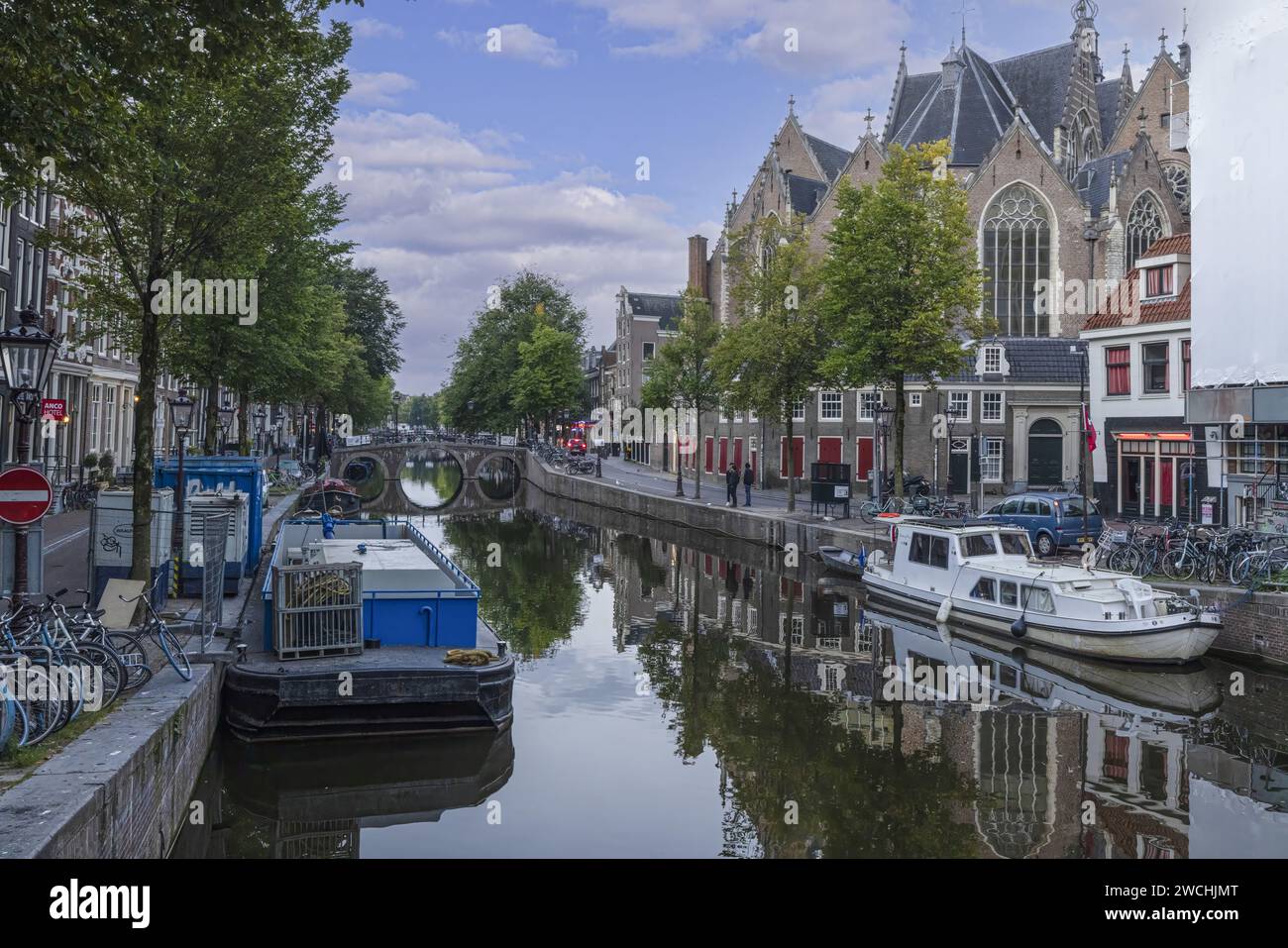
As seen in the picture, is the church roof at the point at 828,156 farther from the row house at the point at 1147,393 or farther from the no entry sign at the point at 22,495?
the no entry sign at the point at 22,495

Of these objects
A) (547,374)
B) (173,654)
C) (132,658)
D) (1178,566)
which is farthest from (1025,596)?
(547,374)

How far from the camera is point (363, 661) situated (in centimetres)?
1398

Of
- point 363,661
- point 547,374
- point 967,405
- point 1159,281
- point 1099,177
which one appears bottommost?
point 363,661

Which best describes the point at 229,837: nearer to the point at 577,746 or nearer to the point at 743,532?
the point at 577,746

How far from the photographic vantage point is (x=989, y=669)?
18688 millimetres

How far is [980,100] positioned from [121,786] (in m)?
56.6

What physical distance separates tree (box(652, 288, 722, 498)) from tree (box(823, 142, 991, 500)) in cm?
1315

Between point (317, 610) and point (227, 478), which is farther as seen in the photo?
point (227, 478)

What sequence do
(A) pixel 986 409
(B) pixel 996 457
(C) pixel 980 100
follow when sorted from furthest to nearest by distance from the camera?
(C) pixel 980 100 → (A) pixel 986 409 → (B) pixel 996 457

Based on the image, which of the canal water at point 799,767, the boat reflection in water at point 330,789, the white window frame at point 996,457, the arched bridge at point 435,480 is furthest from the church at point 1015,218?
the boat reflection in water at point 330,789

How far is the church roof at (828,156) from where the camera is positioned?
202ft

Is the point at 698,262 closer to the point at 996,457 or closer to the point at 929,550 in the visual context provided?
the point at 996,457

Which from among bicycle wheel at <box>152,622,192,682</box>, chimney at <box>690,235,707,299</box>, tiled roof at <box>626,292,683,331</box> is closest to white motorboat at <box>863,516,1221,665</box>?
bicycle wheel at <box>152,622,192,682</box>
